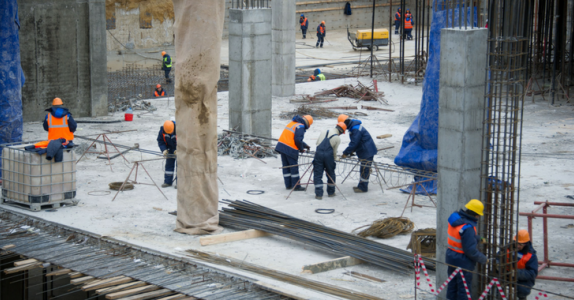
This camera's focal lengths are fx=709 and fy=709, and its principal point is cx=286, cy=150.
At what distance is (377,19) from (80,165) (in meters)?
37.5

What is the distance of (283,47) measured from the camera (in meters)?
27.6

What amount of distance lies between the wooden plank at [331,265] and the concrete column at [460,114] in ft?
7.56

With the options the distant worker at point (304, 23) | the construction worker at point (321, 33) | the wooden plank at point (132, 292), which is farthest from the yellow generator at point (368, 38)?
the wooden plank at point (132, 292)

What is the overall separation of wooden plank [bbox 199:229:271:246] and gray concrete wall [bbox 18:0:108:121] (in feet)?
42.0

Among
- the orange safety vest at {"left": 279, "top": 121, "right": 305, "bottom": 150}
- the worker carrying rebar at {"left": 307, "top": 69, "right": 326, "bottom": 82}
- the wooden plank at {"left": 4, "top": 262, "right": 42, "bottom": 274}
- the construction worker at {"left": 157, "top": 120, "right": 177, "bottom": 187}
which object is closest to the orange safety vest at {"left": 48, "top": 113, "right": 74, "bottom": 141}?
the construction worker at {"left": 157, "top": 120, "right": 177, "bottom": 187}

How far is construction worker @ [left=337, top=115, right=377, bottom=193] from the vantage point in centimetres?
1552

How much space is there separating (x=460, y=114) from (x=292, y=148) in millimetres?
7140

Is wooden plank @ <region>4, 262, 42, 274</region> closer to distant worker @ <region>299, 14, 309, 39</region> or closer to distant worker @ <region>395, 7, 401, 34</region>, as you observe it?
distant worker @ <region>299, 14, 309, 39</region>

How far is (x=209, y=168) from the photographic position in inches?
496

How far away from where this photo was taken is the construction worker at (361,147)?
15523 millimetres

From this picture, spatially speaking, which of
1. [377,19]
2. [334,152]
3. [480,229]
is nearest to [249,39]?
[334,152]

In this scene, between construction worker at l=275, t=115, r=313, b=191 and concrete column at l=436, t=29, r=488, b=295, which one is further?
construction worker at l=275, t=115, r=313, b=191

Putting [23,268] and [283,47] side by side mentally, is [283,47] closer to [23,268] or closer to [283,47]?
[283,47]

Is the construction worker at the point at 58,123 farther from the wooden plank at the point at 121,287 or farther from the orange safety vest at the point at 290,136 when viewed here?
the wooden plank at the point at 121,287
